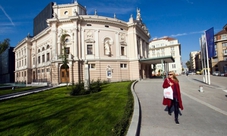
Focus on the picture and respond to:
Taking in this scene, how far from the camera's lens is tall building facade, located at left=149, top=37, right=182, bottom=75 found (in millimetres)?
62316

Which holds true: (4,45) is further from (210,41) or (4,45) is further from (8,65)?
(210,41)

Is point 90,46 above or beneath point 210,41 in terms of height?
above

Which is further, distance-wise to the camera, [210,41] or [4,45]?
[4,45]

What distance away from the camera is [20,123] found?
487cm

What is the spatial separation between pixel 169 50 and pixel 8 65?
234 feet

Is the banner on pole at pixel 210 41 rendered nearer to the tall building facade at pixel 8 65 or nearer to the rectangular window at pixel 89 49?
the rectangular window at pixel 89 49

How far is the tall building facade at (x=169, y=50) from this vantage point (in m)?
62.3

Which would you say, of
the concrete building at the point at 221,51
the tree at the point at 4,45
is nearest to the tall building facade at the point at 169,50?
the concrete building at the point at 221,51

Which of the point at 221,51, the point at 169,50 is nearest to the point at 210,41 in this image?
the point at 221,51

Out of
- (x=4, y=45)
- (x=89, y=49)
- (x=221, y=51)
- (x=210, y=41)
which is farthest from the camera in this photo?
(x=4, y=45)

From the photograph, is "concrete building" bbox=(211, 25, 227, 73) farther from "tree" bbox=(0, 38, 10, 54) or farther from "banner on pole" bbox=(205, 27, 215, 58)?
"tree" bbox=(0, 38, 10, 54)

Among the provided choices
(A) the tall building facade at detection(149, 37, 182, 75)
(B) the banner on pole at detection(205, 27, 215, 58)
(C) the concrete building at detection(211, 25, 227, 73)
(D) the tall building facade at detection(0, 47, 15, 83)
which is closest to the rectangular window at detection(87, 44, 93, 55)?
(B) the banner on pole at detection(205, 27, 215, 58)

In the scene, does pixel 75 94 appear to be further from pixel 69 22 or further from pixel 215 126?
pixel 69 22

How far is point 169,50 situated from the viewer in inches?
2527
